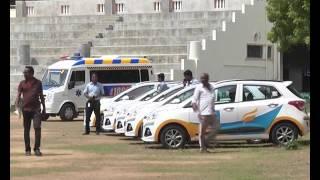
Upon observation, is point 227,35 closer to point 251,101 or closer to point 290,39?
point 290,39

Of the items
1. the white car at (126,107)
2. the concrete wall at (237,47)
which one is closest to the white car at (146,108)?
the white car at (126,107)

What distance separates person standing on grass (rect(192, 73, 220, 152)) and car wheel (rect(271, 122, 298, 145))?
5.72 feet

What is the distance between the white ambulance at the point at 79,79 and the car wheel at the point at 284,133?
1279 centimetres

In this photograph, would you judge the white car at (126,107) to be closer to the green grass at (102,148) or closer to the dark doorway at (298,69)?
the green grass at (102,148)

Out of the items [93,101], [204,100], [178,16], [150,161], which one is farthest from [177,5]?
[150,161]

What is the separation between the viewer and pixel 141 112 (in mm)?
20453

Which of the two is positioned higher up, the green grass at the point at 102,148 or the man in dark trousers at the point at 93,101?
the man in dark trousers at the point at 93,101

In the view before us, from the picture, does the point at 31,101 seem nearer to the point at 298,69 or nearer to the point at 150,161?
the point at 150,161

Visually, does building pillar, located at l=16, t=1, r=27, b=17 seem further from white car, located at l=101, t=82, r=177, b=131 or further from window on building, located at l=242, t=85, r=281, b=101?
window on building, located at l=242, t=85, r=281, b=101

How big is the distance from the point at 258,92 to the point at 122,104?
569cm

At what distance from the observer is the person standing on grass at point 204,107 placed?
57.3ft
